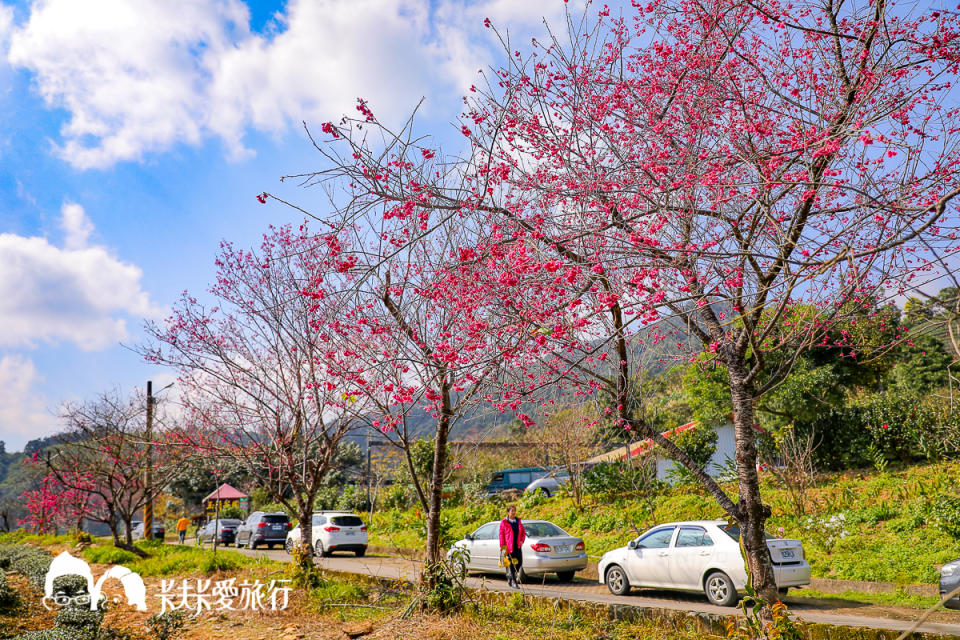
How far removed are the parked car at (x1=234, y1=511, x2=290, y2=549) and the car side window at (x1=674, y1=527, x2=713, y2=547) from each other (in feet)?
61.1

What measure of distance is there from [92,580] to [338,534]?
7.89 m

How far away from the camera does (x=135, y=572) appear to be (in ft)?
46.4

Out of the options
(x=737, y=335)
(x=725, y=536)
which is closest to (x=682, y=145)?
(x=737, y=335)

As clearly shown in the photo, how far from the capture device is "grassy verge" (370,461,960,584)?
11.3 metres

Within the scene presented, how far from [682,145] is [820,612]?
7238mm

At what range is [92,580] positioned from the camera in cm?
1284

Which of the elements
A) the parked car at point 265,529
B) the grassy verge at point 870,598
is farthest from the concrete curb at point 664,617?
the parked car at point 265,529

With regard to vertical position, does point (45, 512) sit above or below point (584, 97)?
below

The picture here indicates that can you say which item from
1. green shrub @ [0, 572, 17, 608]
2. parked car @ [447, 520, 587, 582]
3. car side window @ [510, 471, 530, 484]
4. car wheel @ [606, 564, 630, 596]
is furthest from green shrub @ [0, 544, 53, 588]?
car side window @ [510, 471, 530, 484]

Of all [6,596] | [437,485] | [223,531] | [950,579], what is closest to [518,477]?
[223,531]

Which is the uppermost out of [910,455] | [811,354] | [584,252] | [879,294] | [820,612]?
[811,354]

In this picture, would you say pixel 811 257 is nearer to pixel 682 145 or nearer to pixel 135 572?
pixel 682 145

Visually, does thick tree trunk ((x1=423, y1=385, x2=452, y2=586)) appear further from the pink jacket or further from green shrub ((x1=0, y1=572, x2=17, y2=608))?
green shrub ((x1=0, y1=572, x2=17, y2=608))

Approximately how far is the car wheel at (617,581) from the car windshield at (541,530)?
1.83 metres
